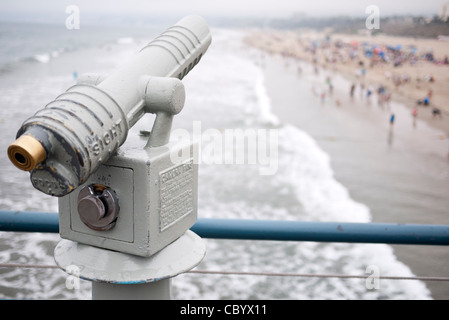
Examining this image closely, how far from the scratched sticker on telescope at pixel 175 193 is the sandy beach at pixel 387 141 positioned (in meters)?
3.21

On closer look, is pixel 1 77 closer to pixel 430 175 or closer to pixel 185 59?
pixel 430 175

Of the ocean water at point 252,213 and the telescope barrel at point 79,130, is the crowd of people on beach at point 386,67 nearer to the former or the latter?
the ocean water at point 252,213

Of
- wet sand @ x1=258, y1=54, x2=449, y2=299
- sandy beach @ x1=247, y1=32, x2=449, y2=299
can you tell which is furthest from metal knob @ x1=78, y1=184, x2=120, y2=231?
sandy beach @ x1=247, y1=32, x2=449, y2=299

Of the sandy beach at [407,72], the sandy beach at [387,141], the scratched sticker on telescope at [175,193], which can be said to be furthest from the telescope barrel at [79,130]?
the sandy beach at [407,72]

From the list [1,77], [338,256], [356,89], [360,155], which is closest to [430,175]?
[360,155]

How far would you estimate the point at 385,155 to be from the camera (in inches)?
557

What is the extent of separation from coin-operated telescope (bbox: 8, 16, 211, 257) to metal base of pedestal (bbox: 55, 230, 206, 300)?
36 mm

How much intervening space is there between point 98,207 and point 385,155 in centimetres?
1397

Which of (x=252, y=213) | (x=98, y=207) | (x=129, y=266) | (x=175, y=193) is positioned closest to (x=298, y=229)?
(x=175, y=193)

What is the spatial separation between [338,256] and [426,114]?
656 inches

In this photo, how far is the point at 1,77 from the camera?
1099 inches

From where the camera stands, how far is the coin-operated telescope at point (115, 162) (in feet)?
3.58

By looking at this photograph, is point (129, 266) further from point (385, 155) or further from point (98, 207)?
point (385, 155)

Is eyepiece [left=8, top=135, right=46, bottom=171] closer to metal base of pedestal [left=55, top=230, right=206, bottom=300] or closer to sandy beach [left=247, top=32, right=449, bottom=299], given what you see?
metal base of pedestal [left=55, top=230, right=206, bottom=300]
